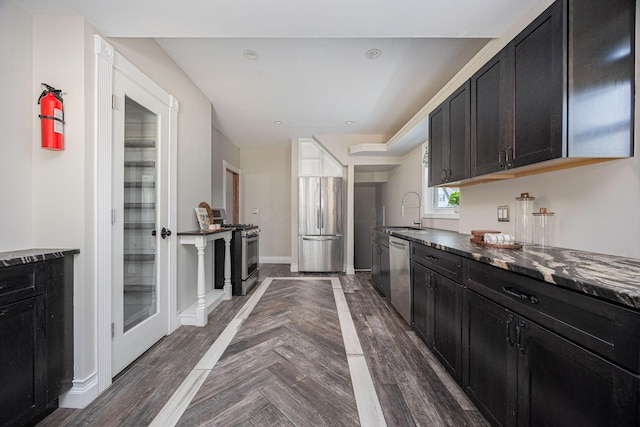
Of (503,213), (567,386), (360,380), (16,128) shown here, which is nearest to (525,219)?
(503,213)

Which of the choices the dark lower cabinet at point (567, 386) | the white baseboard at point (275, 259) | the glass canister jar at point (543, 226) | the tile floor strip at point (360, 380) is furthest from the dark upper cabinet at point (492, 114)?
the white baseboard at point (275, 259)

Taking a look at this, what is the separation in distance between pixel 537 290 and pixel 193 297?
3.17 metres

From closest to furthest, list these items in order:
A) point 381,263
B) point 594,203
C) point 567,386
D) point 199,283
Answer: point 567,386, point 594,203, point 199,283, point 381,263

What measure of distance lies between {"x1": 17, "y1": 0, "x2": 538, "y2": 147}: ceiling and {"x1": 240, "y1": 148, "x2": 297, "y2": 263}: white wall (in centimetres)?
145

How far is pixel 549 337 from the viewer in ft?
3.27

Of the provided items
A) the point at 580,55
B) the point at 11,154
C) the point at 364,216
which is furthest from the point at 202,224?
the point at 364,216

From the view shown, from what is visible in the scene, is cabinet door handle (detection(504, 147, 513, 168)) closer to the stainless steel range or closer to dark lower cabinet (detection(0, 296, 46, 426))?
dark lower cabinet (detection(0, 296, 46, 426))

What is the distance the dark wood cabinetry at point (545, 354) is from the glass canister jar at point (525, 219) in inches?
24.7

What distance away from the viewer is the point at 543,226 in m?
1.70

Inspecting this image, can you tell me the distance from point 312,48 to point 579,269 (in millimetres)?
2546

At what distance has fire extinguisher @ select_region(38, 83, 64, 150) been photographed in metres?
1.52

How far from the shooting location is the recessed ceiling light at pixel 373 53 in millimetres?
2466

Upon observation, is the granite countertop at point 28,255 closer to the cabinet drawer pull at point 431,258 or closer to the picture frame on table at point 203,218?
the picture frame on table at point 203,218

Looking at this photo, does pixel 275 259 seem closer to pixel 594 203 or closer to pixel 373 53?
pixel 373 53
